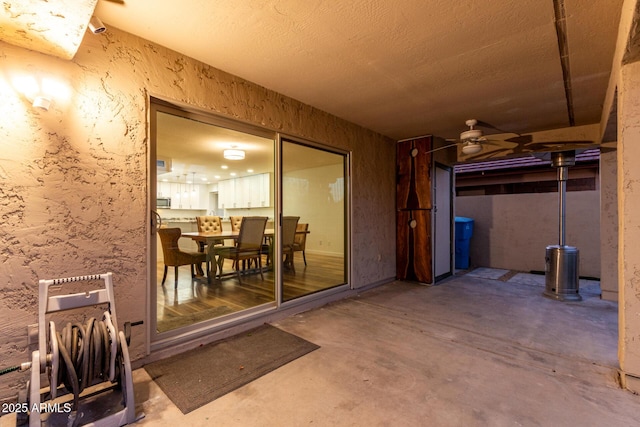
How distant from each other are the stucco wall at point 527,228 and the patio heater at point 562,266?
1.68 meters

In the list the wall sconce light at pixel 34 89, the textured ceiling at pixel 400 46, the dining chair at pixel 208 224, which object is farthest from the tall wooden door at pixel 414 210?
the wall sconce light at pixel 34 89

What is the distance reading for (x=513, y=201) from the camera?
5.84 meters

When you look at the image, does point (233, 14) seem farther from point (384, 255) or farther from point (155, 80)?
point (384, 255)

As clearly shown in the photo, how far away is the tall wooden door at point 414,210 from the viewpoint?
4578mm

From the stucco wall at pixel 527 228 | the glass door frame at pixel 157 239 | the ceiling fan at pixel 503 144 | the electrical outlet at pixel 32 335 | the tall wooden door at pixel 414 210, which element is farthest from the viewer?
the stucco wall at pixel 527 228

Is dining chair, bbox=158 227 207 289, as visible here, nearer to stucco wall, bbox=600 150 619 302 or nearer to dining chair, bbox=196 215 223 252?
dining chair, bbox=196 215 223 252

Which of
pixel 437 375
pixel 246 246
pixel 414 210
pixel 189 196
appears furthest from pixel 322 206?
pixel 189 196

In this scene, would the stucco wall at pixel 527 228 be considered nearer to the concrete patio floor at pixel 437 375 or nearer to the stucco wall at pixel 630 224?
the concrete patio floor at pixel 437 375

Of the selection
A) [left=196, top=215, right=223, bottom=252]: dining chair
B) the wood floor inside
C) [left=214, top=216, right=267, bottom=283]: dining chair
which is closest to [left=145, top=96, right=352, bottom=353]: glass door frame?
the wood floor inside

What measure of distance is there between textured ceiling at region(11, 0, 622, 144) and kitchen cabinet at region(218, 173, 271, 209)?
11.4 feet

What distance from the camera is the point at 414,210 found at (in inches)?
186

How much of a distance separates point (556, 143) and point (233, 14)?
181 inches

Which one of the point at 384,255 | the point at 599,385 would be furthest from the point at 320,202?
the point at 599,385

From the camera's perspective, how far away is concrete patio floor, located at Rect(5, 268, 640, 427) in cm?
159
